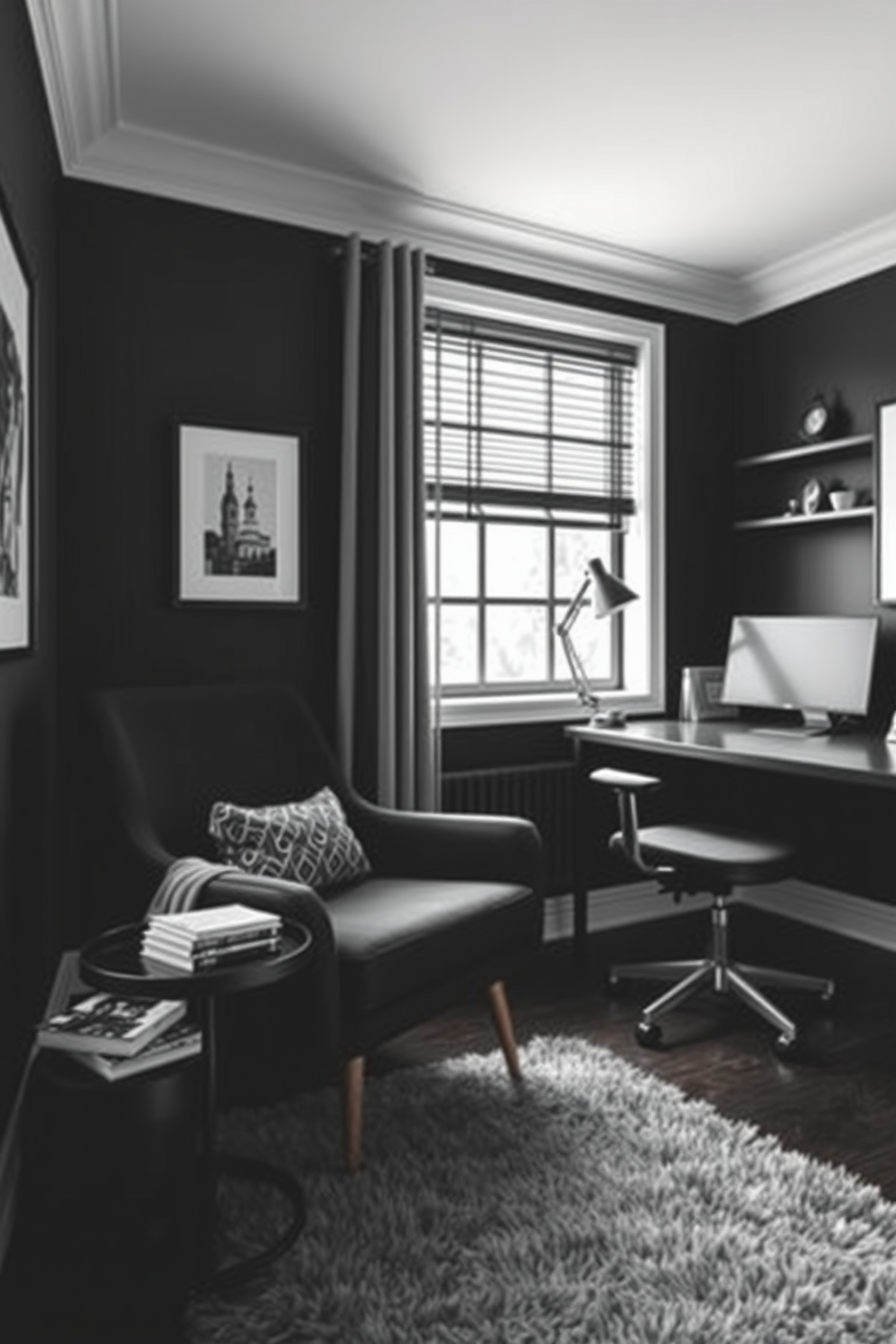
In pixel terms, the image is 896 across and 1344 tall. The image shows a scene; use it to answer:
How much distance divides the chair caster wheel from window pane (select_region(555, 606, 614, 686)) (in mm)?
1490

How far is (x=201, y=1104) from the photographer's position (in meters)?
1.79

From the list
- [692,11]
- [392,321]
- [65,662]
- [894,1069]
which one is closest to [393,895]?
[65,662]

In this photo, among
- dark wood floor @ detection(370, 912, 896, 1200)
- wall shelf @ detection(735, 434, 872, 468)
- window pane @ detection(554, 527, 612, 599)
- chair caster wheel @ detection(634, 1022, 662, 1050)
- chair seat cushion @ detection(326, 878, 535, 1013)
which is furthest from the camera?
window pane @ detection(554, 527, 612, 599)

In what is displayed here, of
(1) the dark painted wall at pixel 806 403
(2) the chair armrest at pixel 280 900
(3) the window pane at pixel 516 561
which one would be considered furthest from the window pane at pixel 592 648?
(2) the chair armrest at pixel 280 900

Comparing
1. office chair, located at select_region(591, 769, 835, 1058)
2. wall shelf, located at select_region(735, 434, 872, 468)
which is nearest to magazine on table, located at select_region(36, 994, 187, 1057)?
office chair, located at select_region(591, 769, 835, 1058)

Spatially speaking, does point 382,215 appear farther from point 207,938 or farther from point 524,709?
point 207,938

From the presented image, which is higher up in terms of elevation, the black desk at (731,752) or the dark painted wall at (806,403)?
the dark painted wall at (806,403)

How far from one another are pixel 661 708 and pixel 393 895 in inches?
74.3

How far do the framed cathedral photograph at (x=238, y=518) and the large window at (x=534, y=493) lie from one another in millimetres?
501

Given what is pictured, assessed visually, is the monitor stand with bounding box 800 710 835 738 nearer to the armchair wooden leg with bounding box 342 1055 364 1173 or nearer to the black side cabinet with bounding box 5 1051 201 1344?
the armchair wooden leg with bounding box 342 1055 364 1173

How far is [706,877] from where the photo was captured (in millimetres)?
2768

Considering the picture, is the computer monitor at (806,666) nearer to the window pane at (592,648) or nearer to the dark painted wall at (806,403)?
the dark painted wall at (806,403)

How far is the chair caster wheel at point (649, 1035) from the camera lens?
8.87 ft

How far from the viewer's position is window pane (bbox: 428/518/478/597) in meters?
3.58
